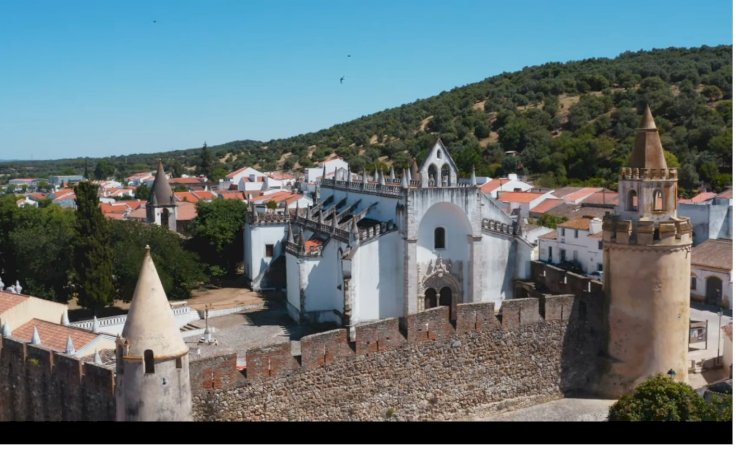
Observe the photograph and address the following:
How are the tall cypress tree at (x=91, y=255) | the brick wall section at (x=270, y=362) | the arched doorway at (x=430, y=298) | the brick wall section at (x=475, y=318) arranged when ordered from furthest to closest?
the arched doorway at (x=430, y=298) → the tall cypress tree at (x=91, y=255) → the brick wall section at (x=475, y=318) → the brick wall section at (x=270, y=362)

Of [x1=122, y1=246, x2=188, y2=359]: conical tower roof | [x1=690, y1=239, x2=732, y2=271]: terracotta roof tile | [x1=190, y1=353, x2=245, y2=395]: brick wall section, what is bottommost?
[x1=190, y1=353, x2=245, y2=395]: brick wall section

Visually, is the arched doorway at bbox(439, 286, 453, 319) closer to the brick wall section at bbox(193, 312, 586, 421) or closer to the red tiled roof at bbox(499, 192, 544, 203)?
the brick wall section at bbox(193, 312, 586, 421)

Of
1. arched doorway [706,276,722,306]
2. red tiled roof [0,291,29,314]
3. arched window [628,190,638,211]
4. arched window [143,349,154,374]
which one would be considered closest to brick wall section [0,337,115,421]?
arched window [143,349,154,374]

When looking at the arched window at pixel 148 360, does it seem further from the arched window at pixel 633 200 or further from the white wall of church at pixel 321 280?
the white wall of church at pixel 321 280

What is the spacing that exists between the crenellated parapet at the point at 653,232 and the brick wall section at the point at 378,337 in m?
3.50

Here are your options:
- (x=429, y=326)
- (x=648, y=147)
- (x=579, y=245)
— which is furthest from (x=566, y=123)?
(x=429, y=326)

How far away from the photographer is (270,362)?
29.1ft

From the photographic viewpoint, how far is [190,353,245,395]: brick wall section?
324 inches

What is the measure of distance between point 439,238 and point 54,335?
27.7 feet

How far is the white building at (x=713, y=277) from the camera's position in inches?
618

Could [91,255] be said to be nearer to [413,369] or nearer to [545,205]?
[413,369]

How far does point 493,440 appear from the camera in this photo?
26.6ft

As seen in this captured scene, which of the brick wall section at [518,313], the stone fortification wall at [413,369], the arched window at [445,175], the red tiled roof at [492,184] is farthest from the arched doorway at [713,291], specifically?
the red tiled roof at [492,184]
